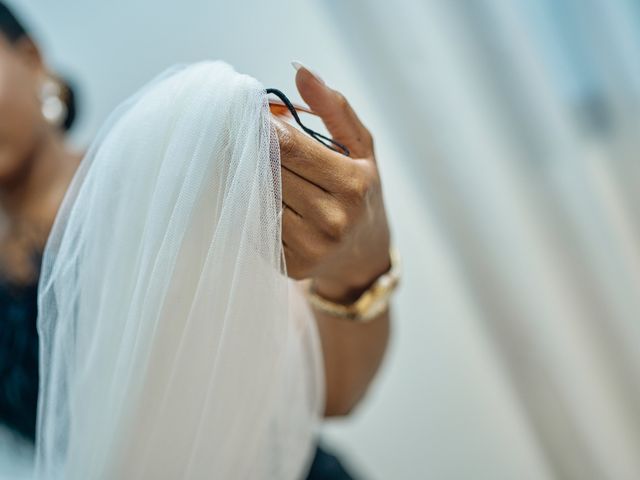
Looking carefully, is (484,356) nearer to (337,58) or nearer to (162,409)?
(337,58)

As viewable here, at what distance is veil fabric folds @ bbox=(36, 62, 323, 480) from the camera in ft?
0.93

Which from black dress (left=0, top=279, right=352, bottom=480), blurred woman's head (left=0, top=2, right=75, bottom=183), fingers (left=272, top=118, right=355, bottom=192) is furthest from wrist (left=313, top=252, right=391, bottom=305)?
blurred woman's head (left=0, top=2, right=75, bottom=183)

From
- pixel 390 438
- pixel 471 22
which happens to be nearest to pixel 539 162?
pixel 471 22

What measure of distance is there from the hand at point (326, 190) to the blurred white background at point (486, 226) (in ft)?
1.15

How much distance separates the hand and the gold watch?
0.23 ft

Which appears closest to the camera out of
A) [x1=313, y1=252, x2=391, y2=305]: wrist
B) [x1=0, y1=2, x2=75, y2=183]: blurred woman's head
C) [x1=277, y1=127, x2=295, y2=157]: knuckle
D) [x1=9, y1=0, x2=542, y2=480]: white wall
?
[x1=277, y1=127, x2=295, y2=157]: knuckle

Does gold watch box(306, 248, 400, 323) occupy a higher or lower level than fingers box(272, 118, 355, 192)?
lower

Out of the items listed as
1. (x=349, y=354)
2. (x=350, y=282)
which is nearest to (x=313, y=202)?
(x=350, y=282)

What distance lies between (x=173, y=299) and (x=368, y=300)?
159mm

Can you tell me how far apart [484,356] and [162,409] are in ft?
1.94

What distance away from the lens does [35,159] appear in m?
0.62

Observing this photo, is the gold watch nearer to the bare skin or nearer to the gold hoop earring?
the bare skin

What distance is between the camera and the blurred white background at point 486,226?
707 millimetres

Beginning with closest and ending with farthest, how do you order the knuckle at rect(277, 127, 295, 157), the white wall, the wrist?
the knuckle at rect(277, 127, 295, 157), the wrist, the white wall
